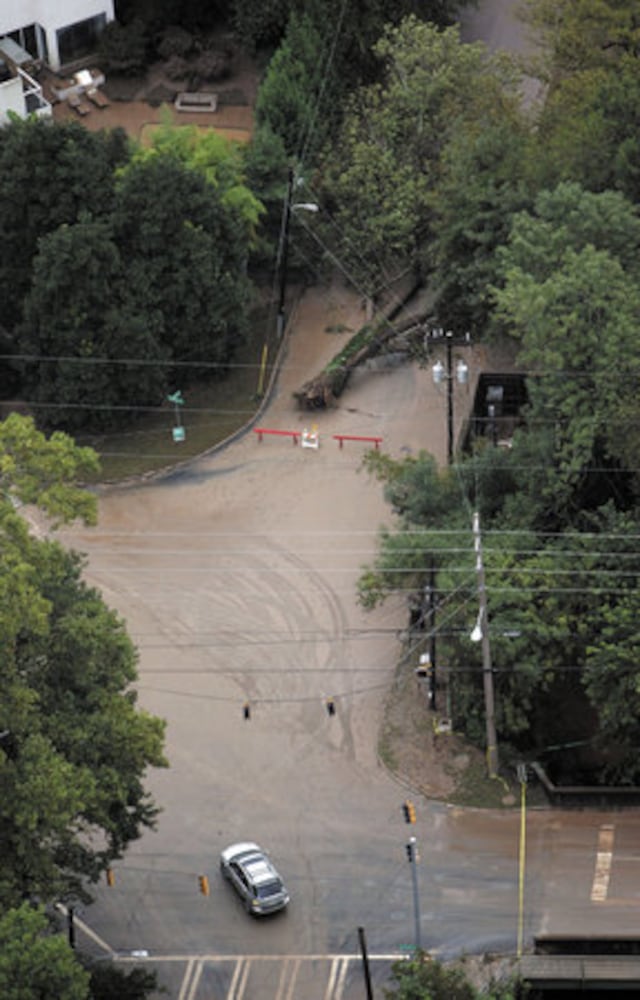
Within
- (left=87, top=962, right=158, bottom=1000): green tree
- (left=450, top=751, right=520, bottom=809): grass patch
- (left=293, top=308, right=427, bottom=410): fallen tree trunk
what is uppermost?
(left=293, top=308, right=427, bottom=410): fallen tree trunk

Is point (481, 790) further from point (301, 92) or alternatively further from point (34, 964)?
point (301, 92)

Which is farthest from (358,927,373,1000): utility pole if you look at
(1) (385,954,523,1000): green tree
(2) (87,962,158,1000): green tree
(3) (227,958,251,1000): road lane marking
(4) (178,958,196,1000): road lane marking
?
(2) (87,962,158,1000): green tree

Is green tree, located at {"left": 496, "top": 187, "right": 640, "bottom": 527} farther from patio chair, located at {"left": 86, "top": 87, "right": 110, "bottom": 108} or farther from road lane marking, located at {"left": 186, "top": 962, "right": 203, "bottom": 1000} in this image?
patio chair, located at {"left": 86, "top": 87, "right": 110, "bottom": 108}

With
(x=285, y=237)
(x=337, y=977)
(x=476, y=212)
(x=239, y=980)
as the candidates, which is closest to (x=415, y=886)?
(x=337, y=977)

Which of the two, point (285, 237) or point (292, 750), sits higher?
point (285, 237)

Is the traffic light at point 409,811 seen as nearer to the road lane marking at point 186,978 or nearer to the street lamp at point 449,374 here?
the road lane marking at point 186,978

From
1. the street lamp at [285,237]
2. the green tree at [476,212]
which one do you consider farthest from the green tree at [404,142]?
the green tree at [476,212]
